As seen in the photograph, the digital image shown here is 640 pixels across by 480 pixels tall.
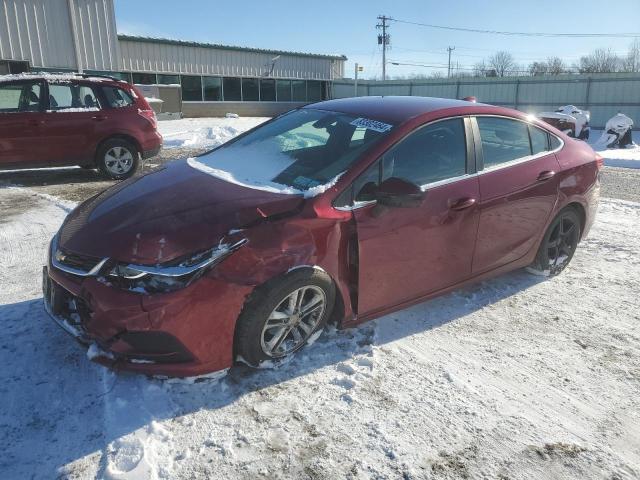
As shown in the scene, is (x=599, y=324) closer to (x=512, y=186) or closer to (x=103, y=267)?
(x=512, y=186)

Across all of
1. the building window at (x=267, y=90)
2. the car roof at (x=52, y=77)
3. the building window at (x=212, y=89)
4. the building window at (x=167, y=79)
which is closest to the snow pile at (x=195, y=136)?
the car roof at (x=52, y=77)

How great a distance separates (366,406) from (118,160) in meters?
7.20

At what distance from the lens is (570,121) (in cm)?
1488

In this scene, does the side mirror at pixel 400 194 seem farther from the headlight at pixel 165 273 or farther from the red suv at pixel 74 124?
the red suv at pixel 74 124

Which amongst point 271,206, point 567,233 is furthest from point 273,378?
point 567,233

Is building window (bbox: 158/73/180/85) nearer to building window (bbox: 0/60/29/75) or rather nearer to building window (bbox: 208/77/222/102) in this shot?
building window (bbox: 208/77/222/102)

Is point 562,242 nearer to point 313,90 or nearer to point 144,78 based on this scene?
point 144,78

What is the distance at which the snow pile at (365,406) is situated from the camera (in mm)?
Answer: 2293

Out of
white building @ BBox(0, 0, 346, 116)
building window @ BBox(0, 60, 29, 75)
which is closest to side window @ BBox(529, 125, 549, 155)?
white building @ BBox(0, 0, 346, 116)

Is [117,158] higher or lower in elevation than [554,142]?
lower

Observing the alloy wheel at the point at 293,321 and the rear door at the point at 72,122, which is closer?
the alloy wheel at the point at 293,321

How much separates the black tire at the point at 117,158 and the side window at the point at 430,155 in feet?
21.2

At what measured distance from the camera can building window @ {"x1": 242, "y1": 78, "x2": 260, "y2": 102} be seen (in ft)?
93.1

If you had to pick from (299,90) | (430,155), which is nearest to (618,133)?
(430,155)
